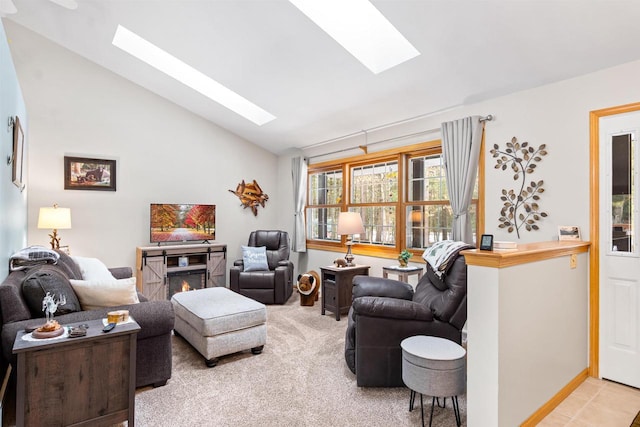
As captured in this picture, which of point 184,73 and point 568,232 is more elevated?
point 184,73

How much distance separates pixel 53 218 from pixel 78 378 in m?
2.96

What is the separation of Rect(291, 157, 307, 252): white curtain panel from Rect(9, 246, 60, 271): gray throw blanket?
3592 mm

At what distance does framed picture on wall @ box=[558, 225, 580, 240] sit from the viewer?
2.86 meters

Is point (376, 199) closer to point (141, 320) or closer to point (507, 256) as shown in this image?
point (507, 256)

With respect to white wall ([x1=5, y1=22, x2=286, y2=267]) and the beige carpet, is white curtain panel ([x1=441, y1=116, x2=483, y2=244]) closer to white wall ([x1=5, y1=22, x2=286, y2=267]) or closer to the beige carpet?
the beige carpet

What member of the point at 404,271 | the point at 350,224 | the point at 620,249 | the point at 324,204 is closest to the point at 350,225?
the point at 350,224

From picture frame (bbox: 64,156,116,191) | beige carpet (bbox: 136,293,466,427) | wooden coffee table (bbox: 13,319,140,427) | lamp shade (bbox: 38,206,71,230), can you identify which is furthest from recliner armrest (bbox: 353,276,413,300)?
picture frame (bbox: 64,156,116,191)

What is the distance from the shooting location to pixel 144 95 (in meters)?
5.18

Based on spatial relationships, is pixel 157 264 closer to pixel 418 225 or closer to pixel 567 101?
pixel 418 225

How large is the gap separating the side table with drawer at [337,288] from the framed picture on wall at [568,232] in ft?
7.35

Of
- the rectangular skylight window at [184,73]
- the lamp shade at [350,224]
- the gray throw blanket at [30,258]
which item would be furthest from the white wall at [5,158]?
the lamp shade at [350,224]

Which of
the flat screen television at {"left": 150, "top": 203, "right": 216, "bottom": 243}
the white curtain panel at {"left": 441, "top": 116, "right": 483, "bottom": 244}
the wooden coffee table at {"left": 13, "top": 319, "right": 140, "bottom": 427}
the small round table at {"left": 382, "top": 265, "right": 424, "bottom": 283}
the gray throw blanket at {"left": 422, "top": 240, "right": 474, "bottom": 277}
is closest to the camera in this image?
→ the wooden coffee table at {"left": 13, "top": 319, "right": 140, "bottom": 427}

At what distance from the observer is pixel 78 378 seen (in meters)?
1.86

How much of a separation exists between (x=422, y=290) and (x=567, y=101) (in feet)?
6.68
